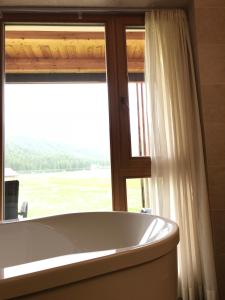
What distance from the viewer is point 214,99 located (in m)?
1.77

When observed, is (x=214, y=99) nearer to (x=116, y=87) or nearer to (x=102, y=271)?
(x=116, y=87)

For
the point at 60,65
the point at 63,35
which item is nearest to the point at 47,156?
the point at 60,65

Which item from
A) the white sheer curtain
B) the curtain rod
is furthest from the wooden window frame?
the white sheer curtain

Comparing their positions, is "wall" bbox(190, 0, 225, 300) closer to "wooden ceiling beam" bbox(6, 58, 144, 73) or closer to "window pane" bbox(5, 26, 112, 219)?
"wooden ceiling beam" bbox(6, 58, 144, 73)

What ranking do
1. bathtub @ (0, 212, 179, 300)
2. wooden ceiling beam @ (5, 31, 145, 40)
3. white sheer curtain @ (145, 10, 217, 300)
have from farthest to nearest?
wooden ceiling beam @ (5, 31, 145, 40) < white sheer curtain @ (145, 10, 217, 300) < bathtub @ (0, 212, 179, 300)

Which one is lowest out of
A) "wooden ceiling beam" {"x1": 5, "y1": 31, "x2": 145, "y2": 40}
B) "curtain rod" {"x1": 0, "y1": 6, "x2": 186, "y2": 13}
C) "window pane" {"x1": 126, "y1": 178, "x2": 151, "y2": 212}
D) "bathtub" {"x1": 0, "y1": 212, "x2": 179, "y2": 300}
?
"bathtub" {"x1": 0, "y1": 212, "x2": 179, "y2": 300}

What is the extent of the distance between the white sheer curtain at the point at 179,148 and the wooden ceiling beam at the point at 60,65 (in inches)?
7.1

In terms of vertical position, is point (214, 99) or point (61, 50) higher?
point (61, 50)

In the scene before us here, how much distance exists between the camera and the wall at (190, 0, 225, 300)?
170cm

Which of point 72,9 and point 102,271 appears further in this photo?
point 72,9

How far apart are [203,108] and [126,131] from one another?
563 mm

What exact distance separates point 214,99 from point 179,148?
0.42 meters

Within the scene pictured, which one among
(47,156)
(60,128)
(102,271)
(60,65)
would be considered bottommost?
(102,271)

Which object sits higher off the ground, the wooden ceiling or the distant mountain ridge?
the wooden ceiling
